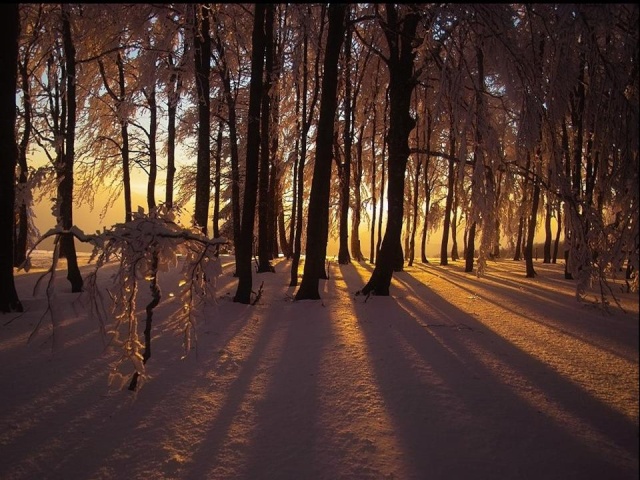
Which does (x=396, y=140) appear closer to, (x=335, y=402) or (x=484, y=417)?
(x=335, y=402)

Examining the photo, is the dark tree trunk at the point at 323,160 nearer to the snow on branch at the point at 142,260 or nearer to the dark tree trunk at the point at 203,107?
the dark tree trunk at the point at 203,107

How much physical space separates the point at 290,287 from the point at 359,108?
436 inches

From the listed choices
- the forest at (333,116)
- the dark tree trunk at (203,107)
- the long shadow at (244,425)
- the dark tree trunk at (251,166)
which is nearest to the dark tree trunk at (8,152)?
the forest at (333,116)

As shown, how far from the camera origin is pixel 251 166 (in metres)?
7.51

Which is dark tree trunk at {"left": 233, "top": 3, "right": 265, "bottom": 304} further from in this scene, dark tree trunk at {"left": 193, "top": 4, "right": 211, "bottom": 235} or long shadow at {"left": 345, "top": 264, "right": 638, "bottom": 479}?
long shadow at {"left": 345, "top": 264, "right": 638, "bottom": 479}

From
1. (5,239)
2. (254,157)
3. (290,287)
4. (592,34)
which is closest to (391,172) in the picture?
(254,157)

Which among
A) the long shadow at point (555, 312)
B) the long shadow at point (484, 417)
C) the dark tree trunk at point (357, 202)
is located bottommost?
the long shadow at point (484, 417)

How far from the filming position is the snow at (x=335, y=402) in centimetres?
253

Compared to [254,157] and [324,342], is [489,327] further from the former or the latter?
[254,157]

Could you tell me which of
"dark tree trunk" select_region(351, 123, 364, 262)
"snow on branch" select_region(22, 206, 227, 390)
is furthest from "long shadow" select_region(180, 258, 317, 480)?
"dark tree trunk" select_region(351, 123, 364, 262)

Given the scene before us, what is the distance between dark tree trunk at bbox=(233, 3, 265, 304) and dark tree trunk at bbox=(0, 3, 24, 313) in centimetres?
368

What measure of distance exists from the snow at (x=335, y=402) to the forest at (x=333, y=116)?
92 centimetres

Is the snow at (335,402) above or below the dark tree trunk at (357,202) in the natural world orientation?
below

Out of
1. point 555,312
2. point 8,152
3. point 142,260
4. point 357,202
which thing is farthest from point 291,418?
point 357,202
